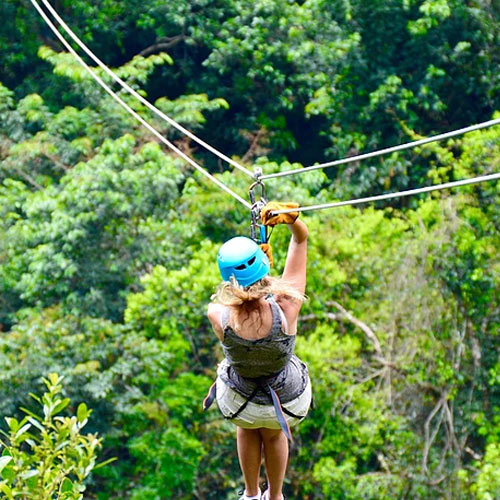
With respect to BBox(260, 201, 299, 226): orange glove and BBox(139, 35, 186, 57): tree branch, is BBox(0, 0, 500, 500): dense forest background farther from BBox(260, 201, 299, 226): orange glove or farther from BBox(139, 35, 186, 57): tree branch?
BBox(260, 201, 299, 226): orange glove

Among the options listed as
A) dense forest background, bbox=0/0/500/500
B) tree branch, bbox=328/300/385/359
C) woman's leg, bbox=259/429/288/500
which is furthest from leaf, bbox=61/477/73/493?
tree branch, bbox=328/300/385/359

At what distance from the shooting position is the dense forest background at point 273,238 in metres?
7.66

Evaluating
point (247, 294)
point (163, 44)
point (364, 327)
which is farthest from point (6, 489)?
point (163, 44)

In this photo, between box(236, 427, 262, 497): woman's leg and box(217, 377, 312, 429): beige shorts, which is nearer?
box(217, 377, 312, 429): beige shorts

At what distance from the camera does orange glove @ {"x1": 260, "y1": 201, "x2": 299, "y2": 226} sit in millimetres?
2508

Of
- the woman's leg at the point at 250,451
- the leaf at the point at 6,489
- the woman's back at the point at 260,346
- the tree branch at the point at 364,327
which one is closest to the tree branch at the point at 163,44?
the tree branch at the point at 364,327

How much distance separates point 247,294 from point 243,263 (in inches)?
2.8

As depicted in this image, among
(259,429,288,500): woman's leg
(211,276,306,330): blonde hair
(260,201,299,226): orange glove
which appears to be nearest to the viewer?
(211,276,306,330): blonde hair

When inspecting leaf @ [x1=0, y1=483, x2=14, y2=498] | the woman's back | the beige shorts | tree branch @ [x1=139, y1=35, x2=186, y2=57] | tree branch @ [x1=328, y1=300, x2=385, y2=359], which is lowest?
tree branch @ [x1=328, y1=300, x2=385, y2=359]

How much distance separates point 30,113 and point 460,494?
5705mm

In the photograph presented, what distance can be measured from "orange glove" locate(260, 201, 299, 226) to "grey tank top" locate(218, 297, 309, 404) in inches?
7.3

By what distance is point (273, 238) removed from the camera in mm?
8156

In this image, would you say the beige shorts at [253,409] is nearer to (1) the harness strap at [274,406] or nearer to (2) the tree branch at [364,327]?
(1) the harness strap at [274,406]

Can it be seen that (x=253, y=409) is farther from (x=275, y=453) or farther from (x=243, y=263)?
(x=243, y=263)
